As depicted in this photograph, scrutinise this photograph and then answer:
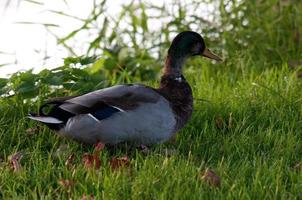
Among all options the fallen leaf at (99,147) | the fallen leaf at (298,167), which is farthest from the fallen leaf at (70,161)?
the fallen leaf at (298,167)

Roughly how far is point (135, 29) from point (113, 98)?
113 inches

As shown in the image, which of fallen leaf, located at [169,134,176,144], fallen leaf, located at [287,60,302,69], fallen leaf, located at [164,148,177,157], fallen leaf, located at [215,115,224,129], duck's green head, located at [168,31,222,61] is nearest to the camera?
fallen leaf, located at [164,148,177,157]

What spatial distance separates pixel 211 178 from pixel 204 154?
69 centimetres

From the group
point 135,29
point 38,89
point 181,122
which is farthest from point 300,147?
point 135,29

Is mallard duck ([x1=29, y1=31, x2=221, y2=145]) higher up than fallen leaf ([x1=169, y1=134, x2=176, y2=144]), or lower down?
higher up

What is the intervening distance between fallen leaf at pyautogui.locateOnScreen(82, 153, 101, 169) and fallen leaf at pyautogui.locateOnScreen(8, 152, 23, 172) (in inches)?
13.2

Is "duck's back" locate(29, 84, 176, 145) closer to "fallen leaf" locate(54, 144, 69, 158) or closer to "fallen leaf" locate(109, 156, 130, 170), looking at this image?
"fallen leaf" locate(54, 144, 69, 158)

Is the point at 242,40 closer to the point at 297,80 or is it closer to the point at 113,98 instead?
the point at 297,80

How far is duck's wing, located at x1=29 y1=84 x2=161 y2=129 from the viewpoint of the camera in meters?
5.25

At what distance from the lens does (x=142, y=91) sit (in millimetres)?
5348

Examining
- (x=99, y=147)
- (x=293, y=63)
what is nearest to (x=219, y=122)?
(x=99, y=147)

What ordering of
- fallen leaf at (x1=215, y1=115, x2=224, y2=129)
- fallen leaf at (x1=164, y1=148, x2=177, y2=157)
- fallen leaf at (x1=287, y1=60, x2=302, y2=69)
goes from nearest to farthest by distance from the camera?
1. fallen leaf at (x1=164, y1=148, x2=177, y2=157)
2. fallen leaf at (x1=215, y1=115, x2=224, y2=129)
3. fallen leaf at (x1=287, y1=60, x2=302, y2=69)

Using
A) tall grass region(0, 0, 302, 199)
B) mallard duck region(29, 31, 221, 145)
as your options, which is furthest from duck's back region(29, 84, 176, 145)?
tall grass region(0, 0, 302, 199)

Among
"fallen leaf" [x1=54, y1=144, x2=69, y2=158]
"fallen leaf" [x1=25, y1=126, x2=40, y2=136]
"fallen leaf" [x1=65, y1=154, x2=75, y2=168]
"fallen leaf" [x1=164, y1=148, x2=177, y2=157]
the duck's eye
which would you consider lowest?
"fallen leaf" [x1=164, y1=148, x2=177, y2=157]
